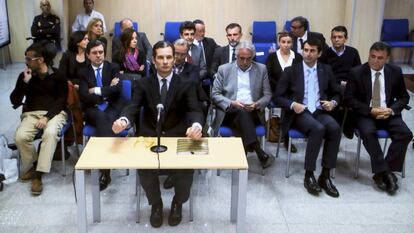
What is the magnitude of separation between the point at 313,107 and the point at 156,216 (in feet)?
6.17

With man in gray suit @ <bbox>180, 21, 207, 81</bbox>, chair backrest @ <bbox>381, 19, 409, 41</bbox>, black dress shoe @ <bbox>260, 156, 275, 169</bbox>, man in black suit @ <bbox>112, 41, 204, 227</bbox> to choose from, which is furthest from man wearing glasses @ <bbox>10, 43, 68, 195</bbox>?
chair backrest @ <bbox>381, 19, 409, 41</bbox>

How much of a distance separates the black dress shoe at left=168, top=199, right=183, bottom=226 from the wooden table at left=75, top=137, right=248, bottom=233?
22.4 inches

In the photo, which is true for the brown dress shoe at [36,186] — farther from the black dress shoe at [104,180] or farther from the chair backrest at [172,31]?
the chair backrest at [172,31]

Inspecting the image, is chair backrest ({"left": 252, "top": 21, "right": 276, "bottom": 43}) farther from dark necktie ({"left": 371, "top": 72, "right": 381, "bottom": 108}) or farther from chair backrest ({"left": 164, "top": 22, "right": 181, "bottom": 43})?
dark necktie ({"left": 371, "top": 72, "right": 381, "bottom": 108})

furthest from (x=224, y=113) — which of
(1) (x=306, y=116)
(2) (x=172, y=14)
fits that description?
(2) (x=172, y=14)

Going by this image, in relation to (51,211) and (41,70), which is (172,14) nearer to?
(41,70)

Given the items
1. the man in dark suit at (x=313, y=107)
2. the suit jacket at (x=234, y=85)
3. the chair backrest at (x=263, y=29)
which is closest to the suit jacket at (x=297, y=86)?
the man in dark suit at (x=313, y=107)

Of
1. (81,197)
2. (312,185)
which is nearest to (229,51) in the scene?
(312,185)

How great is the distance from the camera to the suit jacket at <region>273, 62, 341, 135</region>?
175 inches

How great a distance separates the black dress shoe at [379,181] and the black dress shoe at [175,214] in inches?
74.4

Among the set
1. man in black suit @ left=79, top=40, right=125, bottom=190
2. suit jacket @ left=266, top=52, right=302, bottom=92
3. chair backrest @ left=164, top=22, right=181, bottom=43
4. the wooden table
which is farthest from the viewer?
chair backrest @ left=164, top=22, right=181, bottom=43

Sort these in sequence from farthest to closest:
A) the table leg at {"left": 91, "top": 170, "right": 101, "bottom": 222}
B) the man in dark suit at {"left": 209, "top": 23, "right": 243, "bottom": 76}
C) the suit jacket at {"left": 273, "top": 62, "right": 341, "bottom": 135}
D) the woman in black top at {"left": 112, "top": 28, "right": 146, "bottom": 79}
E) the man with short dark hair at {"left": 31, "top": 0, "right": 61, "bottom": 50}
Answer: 1. the man with short dark hair at {"left": 31, "top": 0, "right": 61, "bottom": 50}
2. the man in dark suit at {"left": 209, "top": 23, "right": 243, "bottom": 76}
3. the woman in black top at {"left": 112, "top": 28, "right": 146, "bottom": 79}
4. the suit jacket at {"left": 273, "top": 62, "right": 341, "bottom": 135}
5. the table leg at {"left": 91, "top": 170, "right": 101, "bottom": 222}

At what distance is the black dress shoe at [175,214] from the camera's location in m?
3.55

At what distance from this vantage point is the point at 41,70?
429cm
